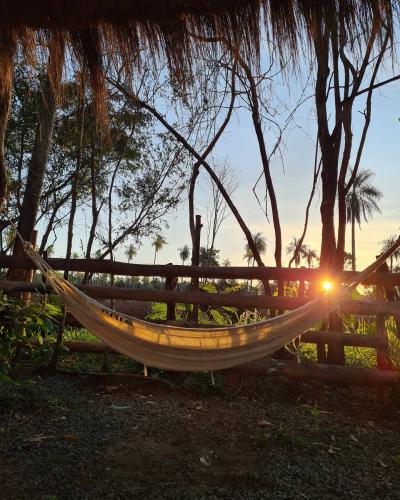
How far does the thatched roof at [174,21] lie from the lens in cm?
124

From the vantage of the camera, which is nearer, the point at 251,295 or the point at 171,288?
the point at 251,295

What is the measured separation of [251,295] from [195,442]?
107 cm

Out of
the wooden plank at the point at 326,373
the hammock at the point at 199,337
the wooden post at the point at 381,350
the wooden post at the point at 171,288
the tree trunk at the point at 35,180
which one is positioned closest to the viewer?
the hammock at the point at 199,337

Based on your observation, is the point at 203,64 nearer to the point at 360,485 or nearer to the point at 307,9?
the point at 307,9

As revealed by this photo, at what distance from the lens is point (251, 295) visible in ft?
9.25

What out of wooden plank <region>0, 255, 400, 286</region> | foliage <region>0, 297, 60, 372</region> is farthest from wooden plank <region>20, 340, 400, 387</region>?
foliage <region>0, 297, 60, 372</region>

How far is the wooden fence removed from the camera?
264cm

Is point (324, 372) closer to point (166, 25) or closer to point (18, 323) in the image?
point (18, 323)

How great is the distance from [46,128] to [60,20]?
3.62 meters

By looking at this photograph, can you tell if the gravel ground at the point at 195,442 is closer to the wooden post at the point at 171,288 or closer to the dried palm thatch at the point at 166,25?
the wooden post at the point at 171,288

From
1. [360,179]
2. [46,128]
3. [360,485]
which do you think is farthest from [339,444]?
[360,179]

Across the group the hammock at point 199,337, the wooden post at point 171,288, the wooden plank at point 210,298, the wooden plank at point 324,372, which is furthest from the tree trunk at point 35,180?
the wooden plank at point 324,372

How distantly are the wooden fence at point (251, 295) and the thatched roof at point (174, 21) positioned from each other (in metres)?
1.47

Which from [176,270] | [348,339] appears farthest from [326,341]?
[176,270]
